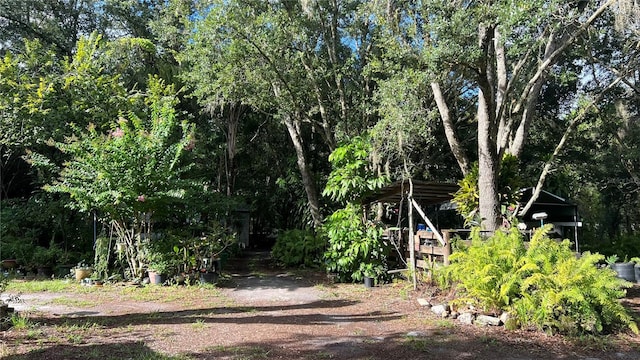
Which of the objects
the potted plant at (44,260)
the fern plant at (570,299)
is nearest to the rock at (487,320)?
the fern plant at (570,299)

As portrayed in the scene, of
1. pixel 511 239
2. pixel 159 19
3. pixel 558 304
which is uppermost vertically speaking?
pixel 159 19

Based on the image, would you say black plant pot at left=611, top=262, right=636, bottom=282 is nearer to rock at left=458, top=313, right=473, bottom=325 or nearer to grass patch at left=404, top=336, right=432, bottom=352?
rock at left=458, top=313, right=473, bottom=325

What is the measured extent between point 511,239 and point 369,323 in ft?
7.49

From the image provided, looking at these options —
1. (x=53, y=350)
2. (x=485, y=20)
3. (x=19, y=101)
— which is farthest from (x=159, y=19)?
(x=53, y=350)

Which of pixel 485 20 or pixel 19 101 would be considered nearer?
pixel 485 20

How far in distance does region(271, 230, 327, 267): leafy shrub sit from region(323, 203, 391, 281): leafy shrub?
2379mm

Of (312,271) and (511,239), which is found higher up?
(511,239)

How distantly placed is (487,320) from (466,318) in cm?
31

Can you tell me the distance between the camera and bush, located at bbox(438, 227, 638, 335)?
17.0 ft

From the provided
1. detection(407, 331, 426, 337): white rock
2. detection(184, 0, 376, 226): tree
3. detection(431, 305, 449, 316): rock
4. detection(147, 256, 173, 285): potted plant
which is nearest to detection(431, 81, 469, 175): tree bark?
detection(431, 305, 449, 316): rock

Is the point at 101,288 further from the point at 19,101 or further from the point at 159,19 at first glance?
the point at 159,19

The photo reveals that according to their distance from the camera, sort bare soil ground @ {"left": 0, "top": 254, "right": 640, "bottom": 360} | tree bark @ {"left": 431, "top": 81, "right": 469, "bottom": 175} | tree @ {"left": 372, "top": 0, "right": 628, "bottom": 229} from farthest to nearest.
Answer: tree bark @ {"left": 431, "top": 81, "right": 469, "bottom": 175} < tree @ {"left": 372, "top": 0, "right": 628, "bottom": 229} < bare soil ground @ {"left": 0, "top": 254, "right": 640, "bottom": 360}

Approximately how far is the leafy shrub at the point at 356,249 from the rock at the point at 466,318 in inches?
136

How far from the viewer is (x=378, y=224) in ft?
33.4
